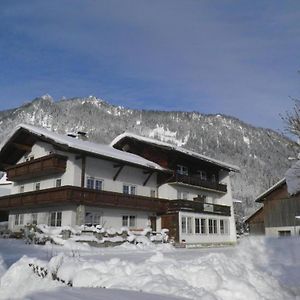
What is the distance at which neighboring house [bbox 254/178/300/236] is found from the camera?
1358 inches

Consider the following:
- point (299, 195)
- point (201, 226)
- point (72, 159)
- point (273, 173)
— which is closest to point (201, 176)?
point (201, 226)

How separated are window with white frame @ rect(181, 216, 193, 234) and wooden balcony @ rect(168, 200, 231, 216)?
0.79 metres

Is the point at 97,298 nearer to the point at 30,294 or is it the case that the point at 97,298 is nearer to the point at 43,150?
the point at 30,294

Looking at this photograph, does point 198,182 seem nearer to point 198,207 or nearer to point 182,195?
point 182,195

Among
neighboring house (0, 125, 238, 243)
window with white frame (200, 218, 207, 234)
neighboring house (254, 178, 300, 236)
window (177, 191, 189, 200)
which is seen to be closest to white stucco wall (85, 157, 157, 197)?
neighboring house (0, 125, 238, 243)

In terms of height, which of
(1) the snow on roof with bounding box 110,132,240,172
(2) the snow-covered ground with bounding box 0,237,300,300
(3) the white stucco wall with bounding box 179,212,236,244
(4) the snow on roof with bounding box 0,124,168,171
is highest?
(1) the snow on roof with bounding box 110,132,240,172

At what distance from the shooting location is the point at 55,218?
95.3 ft

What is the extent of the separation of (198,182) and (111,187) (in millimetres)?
10018

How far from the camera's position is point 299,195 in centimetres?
3388

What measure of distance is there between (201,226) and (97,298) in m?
30.2

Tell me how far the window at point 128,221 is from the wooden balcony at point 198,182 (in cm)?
526

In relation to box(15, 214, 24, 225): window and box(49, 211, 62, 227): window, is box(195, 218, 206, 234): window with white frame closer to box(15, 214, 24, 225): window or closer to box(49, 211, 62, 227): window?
box(49, 211, 62, 227): window

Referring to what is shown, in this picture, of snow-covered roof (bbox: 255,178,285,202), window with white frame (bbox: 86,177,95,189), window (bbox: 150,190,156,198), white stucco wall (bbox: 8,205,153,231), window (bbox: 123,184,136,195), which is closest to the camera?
white stucco wall (bbox: 8,205,153,231)

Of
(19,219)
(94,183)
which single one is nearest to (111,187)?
(94,183)
